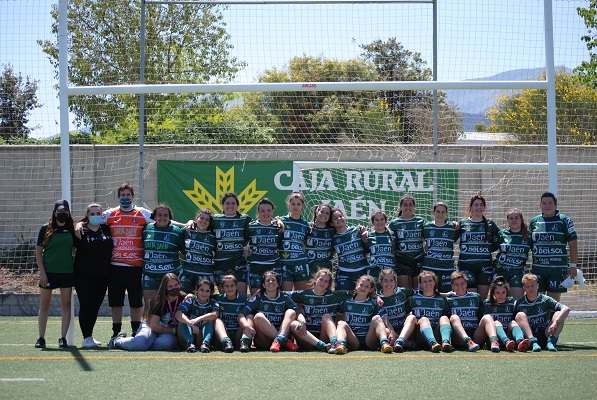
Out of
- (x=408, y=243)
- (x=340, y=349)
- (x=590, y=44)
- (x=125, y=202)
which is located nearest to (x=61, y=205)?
(x=125, y=202)

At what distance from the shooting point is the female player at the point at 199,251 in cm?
781

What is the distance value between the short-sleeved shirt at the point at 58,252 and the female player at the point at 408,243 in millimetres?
3366

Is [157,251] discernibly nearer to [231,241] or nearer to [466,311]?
[231,241]

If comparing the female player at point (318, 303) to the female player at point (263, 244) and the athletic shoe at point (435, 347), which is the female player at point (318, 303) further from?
the athletic shoe at point (435, 347)

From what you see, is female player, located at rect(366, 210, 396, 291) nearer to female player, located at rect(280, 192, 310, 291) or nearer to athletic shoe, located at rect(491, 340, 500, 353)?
female player, located at rect(280, 192, 310, 291)

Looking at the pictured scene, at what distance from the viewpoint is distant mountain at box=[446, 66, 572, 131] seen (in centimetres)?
1026

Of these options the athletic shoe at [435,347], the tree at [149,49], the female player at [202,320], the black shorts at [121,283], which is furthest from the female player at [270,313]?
the tree at [149,49]

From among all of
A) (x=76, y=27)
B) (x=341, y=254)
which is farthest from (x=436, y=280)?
(x=76, y=27)

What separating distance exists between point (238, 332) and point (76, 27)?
5869mm

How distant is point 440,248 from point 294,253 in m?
1.55

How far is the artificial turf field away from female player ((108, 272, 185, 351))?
0.65 feet

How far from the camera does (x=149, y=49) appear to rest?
35.6ft

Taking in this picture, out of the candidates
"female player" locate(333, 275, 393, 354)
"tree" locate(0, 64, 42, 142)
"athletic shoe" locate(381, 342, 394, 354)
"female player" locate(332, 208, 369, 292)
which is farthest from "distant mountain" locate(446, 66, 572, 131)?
"tree" locate(0, 64, 42, 142)

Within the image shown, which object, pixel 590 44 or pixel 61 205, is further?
pixel 590 44
